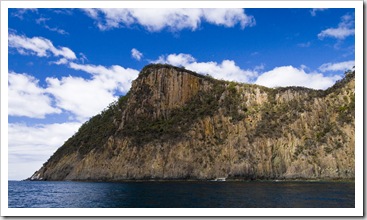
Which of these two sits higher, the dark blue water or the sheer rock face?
the sheer rock face

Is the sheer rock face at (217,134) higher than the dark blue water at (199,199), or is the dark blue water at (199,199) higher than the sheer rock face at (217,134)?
the sheer rock face at (217,134)

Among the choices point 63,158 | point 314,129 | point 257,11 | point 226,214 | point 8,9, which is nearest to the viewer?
point 226,214

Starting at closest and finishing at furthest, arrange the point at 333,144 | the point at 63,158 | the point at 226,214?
the point at 226,214 < the point at 333,144 < the point at 63,158

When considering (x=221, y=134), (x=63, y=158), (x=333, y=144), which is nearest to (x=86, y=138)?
(x=63, y=158)

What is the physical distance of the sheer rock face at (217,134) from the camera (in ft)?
232

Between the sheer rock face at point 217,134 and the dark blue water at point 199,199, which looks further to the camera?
the sheer rock face at point 217,134

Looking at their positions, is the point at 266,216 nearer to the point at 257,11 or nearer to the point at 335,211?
the point at 335,211

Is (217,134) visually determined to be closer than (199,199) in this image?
No

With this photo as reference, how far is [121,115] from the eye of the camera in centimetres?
9338

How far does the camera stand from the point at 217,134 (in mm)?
80125

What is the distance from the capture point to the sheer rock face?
70.6 meters

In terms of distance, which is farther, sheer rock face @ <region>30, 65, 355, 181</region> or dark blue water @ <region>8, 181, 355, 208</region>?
sheer rock face @ <region>30, 65, 355, 181</region>

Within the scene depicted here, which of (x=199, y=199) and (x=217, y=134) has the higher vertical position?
(x=217, y=134)

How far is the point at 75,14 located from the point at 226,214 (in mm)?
12064
